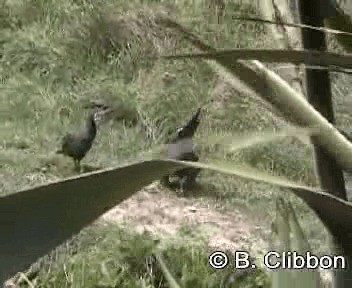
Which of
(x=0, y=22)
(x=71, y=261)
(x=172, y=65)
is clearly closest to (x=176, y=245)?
(x=71, y=261)

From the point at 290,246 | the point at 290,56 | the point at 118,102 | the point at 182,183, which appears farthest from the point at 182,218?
the point at 290,56

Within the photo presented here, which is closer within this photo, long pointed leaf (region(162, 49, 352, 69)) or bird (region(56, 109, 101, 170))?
long pointed leaf (region(162, 49, 352, 69))

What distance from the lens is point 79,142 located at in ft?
7.97

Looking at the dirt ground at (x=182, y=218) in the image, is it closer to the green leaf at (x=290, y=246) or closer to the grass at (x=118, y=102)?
the grass at (x=118, y=102)

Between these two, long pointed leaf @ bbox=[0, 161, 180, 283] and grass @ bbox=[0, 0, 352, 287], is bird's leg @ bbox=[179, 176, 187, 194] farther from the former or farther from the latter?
long pointed leaf @ bbox=[0, 161, 180, 283]

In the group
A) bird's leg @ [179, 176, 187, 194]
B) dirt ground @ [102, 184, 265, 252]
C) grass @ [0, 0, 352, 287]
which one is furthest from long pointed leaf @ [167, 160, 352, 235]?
bird's leg @ [179, 176, 187, 194]

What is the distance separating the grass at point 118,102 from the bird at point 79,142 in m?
0.04

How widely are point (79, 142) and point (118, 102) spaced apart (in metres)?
0.37

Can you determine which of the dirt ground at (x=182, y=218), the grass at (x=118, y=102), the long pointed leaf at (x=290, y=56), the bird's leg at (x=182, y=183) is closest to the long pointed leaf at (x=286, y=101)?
the long pointed leaf at (x=290, y=56)

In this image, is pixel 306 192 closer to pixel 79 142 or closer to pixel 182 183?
pixel 182 183

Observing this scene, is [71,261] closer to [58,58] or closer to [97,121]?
[97,121]

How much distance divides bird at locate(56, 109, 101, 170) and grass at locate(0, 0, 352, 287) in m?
0.04

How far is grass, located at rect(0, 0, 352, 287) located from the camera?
190 centimetres

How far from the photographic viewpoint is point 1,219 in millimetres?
203
